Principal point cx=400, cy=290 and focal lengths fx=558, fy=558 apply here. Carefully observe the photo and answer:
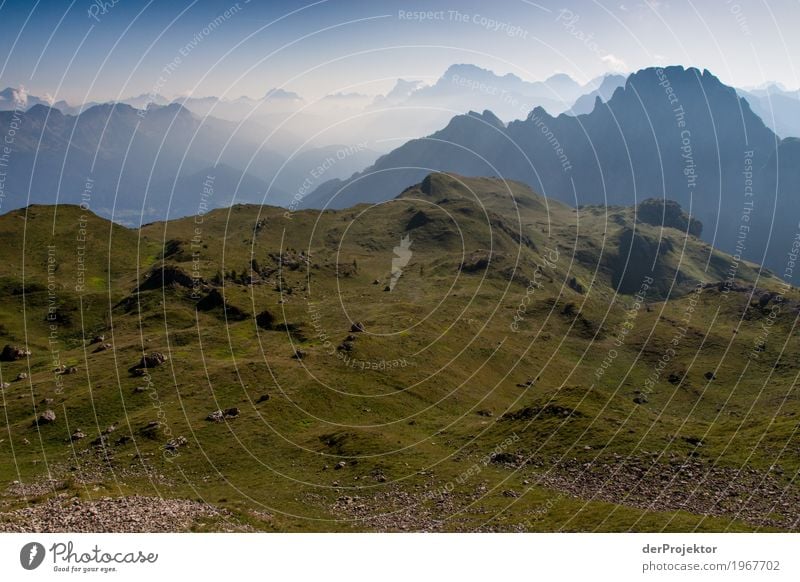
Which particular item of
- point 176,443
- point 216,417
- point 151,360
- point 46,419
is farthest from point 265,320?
point 176,443

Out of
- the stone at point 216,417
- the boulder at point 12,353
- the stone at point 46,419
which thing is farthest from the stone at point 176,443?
the boulder at point 12,353

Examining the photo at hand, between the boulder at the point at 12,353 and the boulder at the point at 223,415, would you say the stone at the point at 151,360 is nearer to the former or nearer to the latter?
the boulder at the point at 223,415

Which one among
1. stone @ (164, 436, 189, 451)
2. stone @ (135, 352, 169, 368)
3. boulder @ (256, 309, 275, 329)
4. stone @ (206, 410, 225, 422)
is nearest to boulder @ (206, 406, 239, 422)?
stone @ (206, 410, 225, 422)

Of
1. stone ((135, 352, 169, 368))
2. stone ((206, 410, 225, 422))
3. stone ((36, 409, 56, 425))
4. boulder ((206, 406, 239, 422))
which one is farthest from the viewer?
stone ((135, 352, 169, 368))

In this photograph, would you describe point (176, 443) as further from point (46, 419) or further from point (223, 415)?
point (46, 419)

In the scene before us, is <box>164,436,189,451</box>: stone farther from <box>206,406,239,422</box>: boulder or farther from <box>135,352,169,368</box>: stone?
<box>135,352,169,368</box>: stone

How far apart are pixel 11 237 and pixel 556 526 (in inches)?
8033

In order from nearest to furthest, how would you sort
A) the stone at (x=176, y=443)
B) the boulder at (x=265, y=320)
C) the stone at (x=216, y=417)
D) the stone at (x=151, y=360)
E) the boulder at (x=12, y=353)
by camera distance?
the stone at (x=176, y=443), the stone at (x=216, y=417), the stone at (x=151, y=360), the boulder at (x=12, y=353), the boulder at (x=265, y=320)

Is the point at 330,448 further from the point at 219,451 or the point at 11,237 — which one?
the point at 11,237

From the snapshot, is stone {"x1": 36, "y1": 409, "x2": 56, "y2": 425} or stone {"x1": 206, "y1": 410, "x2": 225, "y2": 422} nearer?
stone {"x1": 36, "y1": 409, "x2": 56, "y2": 425}

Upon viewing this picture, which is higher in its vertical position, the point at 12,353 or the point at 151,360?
the point at 12,353

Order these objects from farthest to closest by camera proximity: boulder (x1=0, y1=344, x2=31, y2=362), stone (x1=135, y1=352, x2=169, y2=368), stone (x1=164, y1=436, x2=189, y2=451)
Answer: boulder (x1=0, y1=344, x2=31, y2=362)
stone (x1=135, y1=352, x2=169, y2=368)
stone (x1=164, y1=436, x2=189, y2=451)

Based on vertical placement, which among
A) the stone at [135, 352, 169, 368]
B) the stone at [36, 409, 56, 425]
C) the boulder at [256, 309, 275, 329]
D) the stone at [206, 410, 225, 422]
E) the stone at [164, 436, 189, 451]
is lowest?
the stone at [164, 436, 189, 451]
